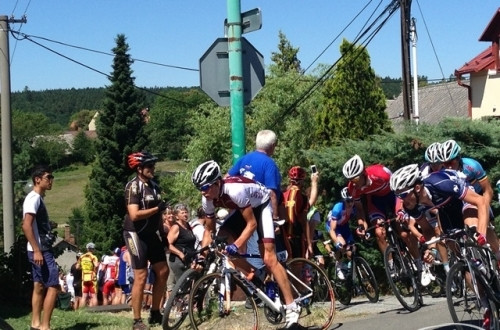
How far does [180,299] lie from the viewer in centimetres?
764

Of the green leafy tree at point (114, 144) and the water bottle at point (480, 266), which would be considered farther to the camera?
the green leafy tree at point (114, 144)

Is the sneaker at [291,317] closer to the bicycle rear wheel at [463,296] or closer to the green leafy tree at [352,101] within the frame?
the bicycle rear wheel at [463,296]

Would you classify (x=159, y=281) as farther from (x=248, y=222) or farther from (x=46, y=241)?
(x=248, y=222)

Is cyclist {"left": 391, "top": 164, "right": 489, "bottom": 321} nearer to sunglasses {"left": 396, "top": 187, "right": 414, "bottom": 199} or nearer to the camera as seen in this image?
sunglasses {"left": 396, "top": 187, "right": 414, "bottom": 199}

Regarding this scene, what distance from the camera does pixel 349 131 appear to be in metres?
30.3

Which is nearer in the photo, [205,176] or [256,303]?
[205,176]

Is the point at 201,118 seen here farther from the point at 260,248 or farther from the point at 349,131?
the point at 260,248

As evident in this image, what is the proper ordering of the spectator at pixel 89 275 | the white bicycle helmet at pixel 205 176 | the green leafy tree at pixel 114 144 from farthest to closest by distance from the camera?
the green leafy tree at pixel 114 144 < the spectator at pixel 89 275 < the white bicycle helmet at pixel 205 176

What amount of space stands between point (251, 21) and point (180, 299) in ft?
9.98

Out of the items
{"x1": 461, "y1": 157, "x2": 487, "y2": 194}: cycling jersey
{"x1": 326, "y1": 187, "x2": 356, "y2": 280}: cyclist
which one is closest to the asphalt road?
{"x1": 326, "y1": 187, "x2": 356, "y2": 280}: cyclist

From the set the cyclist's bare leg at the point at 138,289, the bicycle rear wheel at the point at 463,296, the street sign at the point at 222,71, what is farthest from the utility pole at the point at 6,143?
the bicycle rear wheel at the point at 463,296

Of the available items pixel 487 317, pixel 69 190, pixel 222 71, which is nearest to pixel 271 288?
pixel 487 317

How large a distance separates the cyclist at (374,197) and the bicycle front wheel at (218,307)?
2.58 metres

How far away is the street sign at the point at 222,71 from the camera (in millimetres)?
8859
